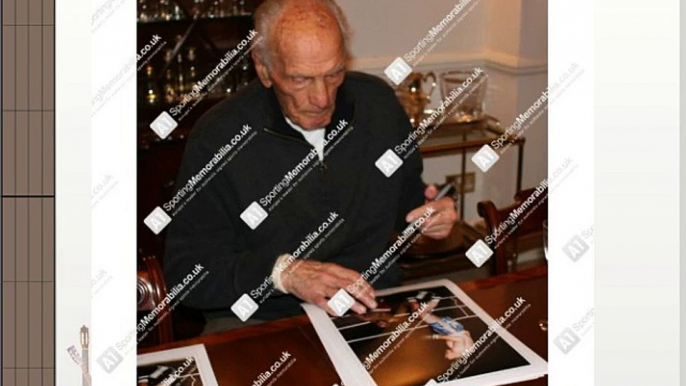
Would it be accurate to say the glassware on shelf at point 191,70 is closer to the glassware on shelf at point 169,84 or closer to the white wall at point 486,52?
the glassware on shelf at point 169,84

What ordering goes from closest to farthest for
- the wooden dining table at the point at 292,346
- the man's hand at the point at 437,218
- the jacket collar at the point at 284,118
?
the wooden dining table at the point at 292,346 → the man's hand at the point at 437,218 → the jacket collar at the point at 284,118

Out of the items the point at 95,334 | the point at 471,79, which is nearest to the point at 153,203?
the point at 471,79

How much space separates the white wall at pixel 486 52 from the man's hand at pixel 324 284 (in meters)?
1.56

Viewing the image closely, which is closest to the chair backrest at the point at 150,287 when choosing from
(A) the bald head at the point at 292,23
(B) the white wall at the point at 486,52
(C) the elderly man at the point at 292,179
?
(C) the elderly man at the point at 292,179

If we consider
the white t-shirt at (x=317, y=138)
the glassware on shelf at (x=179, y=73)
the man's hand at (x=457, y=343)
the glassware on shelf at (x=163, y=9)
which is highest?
the white t-shirt at (x=317, y=138)

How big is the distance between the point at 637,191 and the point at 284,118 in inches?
46.5

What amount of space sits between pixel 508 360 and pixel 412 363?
0.12 meters

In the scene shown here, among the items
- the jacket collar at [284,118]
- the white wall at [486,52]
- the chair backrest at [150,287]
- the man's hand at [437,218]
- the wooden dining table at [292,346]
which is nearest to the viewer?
the wooden dining table at [292,346]

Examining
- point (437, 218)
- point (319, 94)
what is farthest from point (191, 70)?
point (437, 218)

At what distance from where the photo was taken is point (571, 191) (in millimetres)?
792

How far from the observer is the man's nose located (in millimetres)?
1846

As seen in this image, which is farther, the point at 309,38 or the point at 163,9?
the point at 163,9

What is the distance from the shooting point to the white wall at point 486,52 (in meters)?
3.14

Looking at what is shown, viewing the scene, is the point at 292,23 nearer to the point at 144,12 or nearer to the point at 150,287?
the point at 150,287
